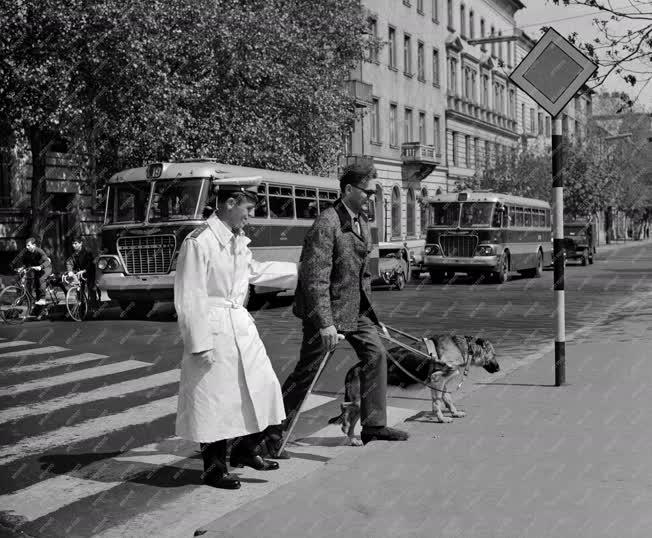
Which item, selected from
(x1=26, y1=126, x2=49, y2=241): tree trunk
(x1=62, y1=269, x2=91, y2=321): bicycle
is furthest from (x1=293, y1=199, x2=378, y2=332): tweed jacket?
(x1=26, y1=126, x2=49, y2=241): tree trunk

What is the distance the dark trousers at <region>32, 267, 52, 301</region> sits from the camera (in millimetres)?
18109

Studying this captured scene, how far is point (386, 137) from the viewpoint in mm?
48406

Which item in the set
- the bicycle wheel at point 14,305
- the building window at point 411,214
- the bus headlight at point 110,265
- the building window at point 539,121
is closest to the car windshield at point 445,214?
the bus headlight at point 110,265

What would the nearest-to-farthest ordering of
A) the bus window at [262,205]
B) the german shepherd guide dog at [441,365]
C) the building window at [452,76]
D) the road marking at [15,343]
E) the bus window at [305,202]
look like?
1. the german shepherd guide dog at [441,365]
2. the road marking at [15,343]
3. the bus window at [262,205]
4. the bus window at [305,202]
5. the building window at [452,76]

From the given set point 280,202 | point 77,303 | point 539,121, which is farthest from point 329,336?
point 539,121

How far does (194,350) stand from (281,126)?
65.5 ft

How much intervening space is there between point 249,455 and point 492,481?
147cm

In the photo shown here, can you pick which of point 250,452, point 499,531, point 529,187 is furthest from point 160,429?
point 529,187

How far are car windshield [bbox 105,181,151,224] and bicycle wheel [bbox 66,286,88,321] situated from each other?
1.73 m

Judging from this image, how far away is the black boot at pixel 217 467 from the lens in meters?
5.46

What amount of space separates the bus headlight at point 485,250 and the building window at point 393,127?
70.1 ft

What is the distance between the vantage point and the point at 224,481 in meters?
5.47

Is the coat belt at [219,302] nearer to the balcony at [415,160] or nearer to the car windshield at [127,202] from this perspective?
the car windshield at [127,202]

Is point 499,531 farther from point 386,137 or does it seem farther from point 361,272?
point 386,137
